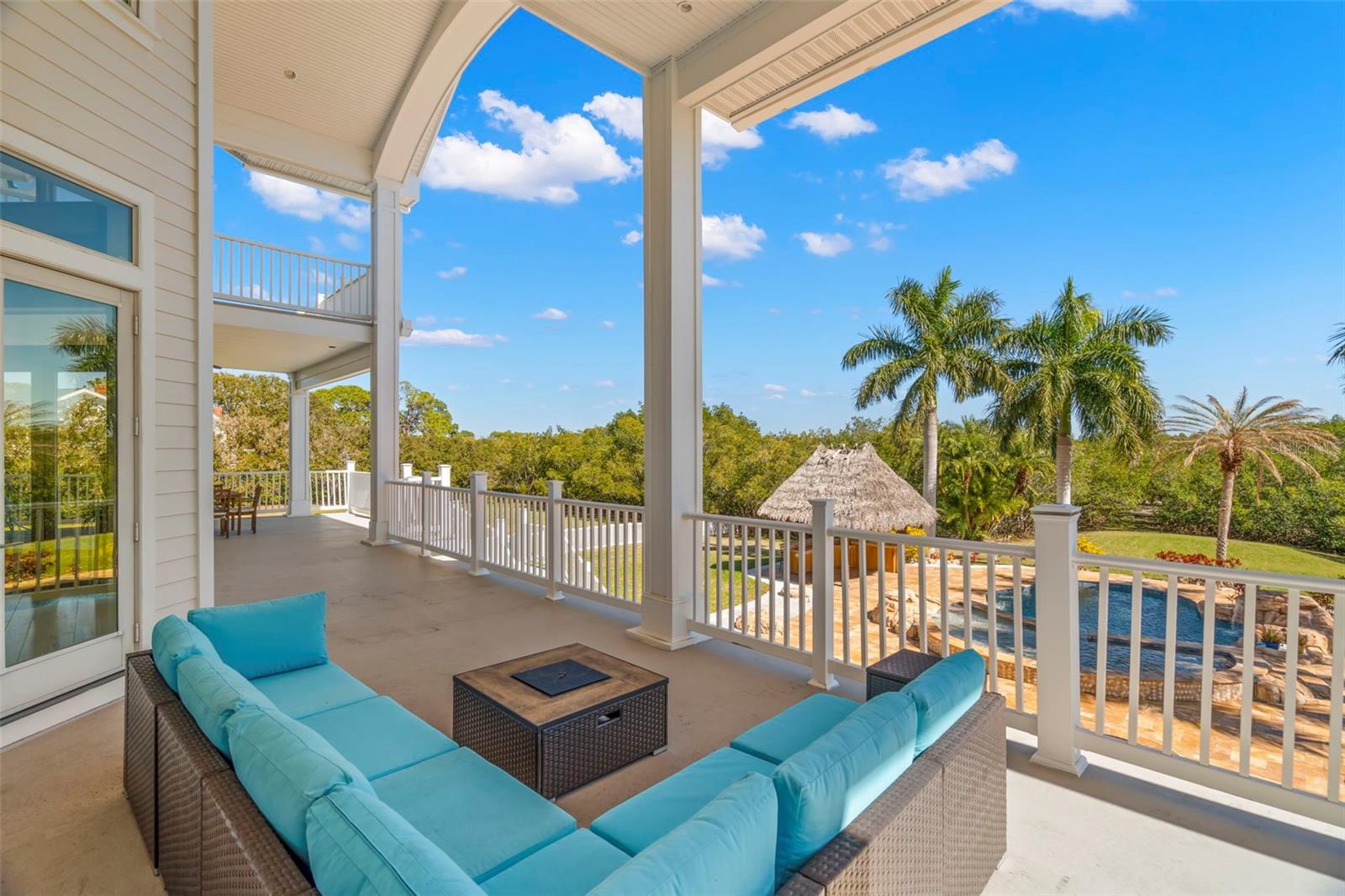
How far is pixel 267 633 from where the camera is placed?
2746 mm

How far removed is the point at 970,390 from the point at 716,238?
76.5 ft

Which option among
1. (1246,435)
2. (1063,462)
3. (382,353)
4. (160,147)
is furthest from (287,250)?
(1246,435)

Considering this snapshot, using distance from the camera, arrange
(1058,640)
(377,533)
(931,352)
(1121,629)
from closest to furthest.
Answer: (1058,640) < (377,533) < (1121,629) < (931,352)

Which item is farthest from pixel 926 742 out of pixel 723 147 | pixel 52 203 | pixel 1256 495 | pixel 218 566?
pixel 723 147

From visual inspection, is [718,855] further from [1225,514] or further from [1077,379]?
[1225,514]

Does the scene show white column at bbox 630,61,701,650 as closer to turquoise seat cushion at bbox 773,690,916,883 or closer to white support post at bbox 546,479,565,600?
white support post at bbox 546,479,565,600

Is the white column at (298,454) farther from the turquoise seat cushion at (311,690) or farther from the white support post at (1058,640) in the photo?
the white support post at (1058,640)

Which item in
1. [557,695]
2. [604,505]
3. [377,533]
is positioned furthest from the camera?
[377,533]

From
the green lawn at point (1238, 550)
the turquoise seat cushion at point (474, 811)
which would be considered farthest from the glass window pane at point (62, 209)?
the green lawn at point (1238, 550)

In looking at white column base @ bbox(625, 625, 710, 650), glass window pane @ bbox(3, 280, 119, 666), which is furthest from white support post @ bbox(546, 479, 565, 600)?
glass window pane @ bbox(3, 280, 119, 666)

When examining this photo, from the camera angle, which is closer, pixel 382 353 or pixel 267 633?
pixel 267 633

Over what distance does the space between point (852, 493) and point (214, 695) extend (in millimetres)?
14053

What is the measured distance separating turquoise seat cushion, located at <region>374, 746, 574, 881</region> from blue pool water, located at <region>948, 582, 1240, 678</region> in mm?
7476

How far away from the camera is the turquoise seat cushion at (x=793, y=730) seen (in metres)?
2.03
